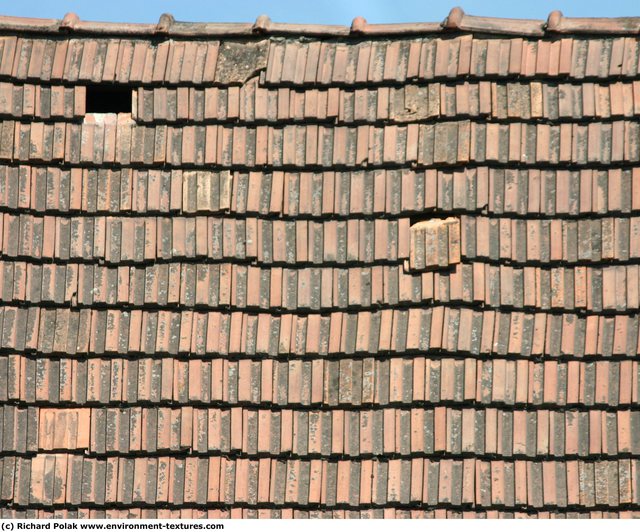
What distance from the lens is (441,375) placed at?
827cm

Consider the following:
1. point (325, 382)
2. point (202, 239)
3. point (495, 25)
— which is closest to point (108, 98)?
point (202, 239)

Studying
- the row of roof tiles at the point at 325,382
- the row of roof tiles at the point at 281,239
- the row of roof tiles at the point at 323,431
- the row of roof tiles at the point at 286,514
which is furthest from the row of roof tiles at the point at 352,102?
the row of roof tiles at the point at 286,514

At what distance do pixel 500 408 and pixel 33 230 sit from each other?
3341 millimetres

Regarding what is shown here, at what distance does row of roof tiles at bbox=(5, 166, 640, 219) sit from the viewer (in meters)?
8.51

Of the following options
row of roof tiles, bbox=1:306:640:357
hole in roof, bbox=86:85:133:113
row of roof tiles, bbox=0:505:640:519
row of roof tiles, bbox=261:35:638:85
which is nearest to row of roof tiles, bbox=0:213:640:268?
row of roof tiles, bbox=1:306:640:357

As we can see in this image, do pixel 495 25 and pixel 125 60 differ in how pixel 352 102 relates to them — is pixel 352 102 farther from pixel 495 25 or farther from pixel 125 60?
pixel 125 60

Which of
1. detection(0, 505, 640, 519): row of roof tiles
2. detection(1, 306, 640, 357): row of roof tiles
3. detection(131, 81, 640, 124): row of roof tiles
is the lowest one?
detection(0, 505, 640, 519): row of roof tiles

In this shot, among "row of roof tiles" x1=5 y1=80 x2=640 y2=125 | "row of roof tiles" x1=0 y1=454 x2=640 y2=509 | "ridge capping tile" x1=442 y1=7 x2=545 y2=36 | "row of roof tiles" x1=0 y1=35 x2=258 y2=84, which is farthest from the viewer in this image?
"row of roof tiles" x1=0 y1=35 x2=258 y2=84

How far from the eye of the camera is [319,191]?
28.4 feet

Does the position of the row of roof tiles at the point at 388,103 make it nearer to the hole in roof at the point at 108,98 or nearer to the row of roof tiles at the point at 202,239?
the hole in roof at the point at 108,98

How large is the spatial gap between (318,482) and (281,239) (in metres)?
1.64

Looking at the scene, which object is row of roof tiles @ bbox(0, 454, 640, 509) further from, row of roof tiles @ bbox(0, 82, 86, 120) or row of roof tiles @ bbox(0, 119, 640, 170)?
row of roof tiles @ bbox(0, 82, 86, 120)

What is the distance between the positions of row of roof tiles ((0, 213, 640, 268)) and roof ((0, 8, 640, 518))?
0.02 metres

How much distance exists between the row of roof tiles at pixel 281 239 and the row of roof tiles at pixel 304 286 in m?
0.07
